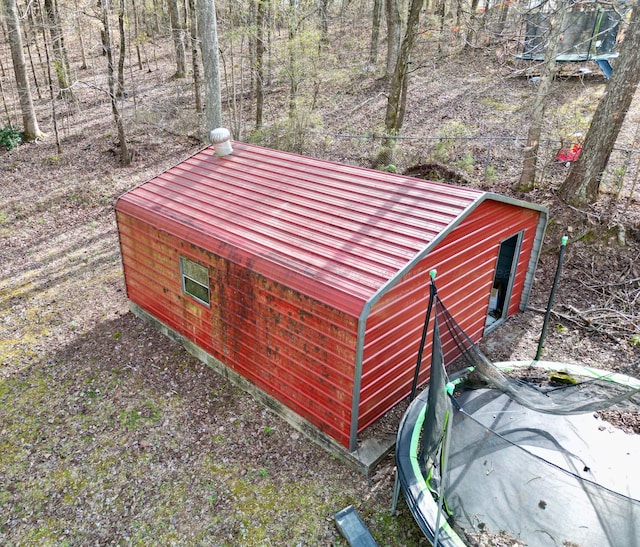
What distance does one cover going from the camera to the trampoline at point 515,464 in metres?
4.69

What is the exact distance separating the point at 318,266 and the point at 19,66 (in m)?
16.3

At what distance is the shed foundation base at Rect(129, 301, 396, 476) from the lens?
6.18m

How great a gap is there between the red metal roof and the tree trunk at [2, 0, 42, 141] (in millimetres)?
11035

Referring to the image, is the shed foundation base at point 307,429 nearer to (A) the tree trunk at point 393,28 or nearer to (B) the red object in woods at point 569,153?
(B) the red object in woods at point 569,153

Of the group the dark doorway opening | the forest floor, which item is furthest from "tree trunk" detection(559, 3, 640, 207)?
the dark doorway opening

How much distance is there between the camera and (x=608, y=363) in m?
8.16

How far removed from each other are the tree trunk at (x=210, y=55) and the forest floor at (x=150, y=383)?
135 inches

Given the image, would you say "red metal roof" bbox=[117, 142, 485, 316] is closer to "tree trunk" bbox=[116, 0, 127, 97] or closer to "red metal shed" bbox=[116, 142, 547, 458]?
"red metal shed" bbox=[116, 142, 547, 458]

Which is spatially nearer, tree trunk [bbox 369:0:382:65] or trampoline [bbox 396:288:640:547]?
trampoline [bbox 396:288:640:547]

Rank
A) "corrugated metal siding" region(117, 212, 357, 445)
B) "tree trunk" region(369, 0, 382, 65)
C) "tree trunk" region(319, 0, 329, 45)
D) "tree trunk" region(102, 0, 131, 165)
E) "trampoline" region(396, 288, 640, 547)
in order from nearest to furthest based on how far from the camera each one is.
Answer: "trampoline" region(396, 288, 640, 547)
"corrugated metal siding" region(117, 212, 357, 445)
"tree trunk" region(102, 0, 131, 165)
"tree trunk" region(319, 0, 329, 45)
"tree trunk" region(369, 0, 382, 65)

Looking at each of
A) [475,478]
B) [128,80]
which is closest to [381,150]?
[475,478]

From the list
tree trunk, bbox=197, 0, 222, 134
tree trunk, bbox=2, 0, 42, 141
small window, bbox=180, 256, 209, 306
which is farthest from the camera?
tree trunk, bbox=2, 0, 42, 141

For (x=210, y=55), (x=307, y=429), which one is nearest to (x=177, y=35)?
(x=210, y=55)

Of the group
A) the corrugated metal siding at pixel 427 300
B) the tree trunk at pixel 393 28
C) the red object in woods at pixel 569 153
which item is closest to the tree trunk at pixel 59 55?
the tree trunk at pixel 393 28
